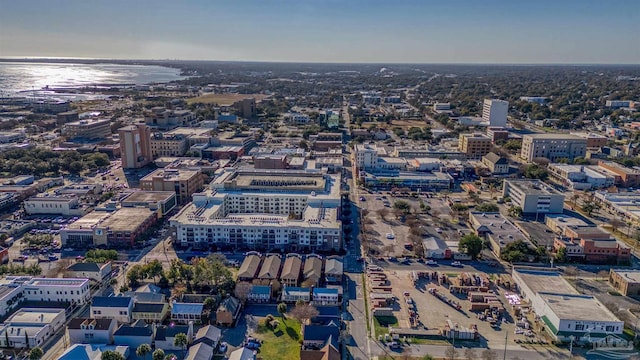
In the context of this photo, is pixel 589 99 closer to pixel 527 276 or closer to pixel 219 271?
pixel 527 276

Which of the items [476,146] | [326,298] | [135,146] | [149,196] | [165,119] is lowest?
[326,298]

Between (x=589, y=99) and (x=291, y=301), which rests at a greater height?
(x=589, y=99)

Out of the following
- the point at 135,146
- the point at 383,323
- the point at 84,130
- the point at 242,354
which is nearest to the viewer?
the point at 242,354

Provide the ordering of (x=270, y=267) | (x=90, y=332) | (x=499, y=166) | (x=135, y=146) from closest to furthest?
(x=90, y=332)
(x=270, y=267)
(x=499, y=166)
(x=135, y=146)

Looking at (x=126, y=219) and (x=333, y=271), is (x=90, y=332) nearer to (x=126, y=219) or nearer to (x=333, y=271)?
(x=333, y=271)

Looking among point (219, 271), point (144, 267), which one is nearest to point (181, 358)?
point (219, 271)

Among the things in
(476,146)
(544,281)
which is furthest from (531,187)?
(476,146)

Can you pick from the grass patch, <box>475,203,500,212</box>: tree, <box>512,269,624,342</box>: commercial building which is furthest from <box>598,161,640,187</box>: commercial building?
the grass patch

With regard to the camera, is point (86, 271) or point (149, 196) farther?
point (149, 196)
